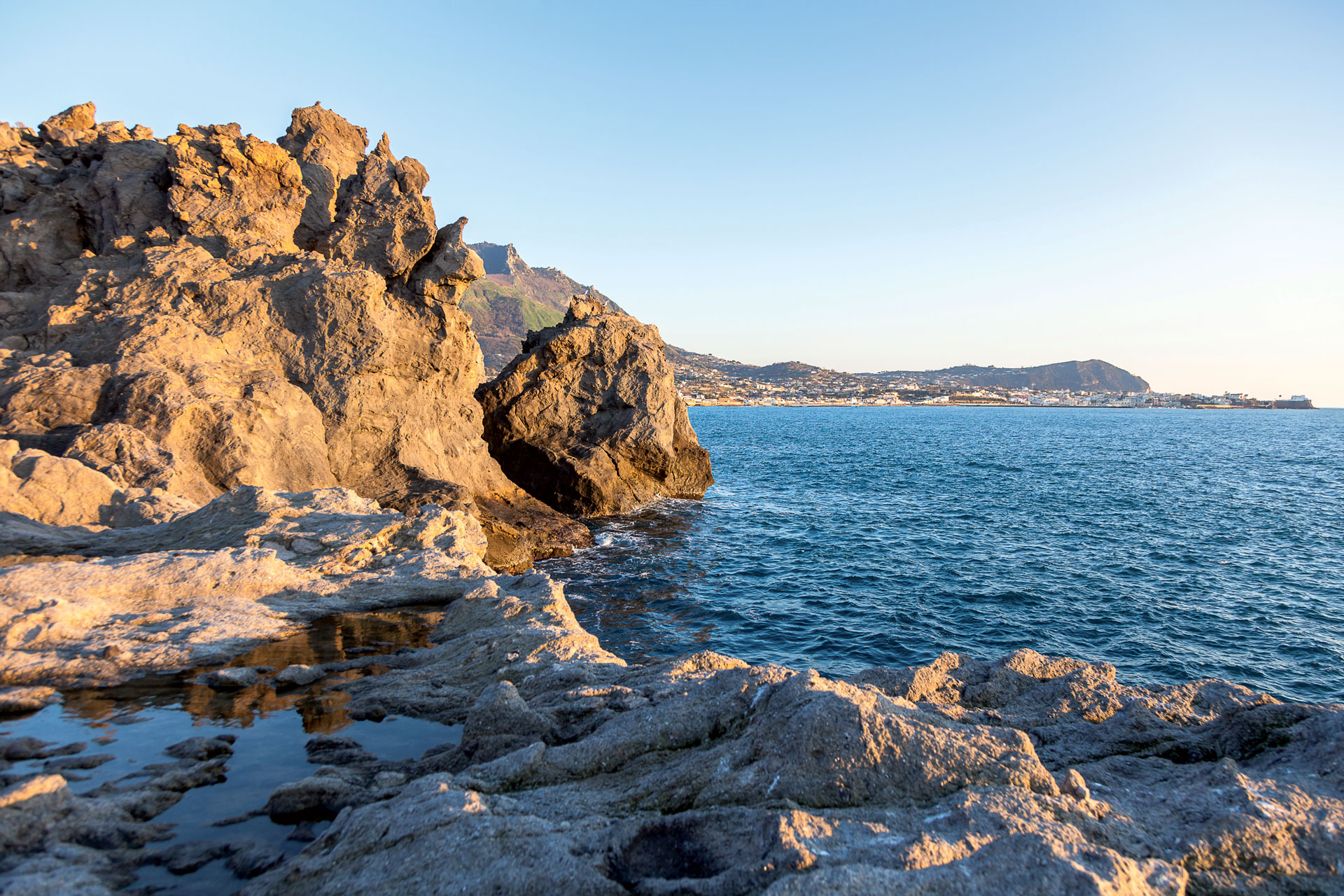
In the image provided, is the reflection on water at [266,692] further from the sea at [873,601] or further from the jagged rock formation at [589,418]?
the jagged rock formation at [589,418]

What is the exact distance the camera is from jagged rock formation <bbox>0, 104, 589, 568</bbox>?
20.9 metres

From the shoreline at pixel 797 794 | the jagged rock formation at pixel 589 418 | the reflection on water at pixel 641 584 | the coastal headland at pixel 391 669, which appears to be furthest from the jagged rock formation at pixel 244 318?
the shoreline at pixel 797 794

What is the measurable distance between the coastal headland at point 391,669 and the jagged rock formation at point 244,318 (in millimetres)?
127

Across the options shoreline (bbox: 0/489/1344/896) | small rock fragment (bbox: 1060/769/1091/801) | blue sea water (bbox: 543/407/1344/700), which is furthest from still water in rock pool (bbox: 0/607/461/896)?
blue sea water (bbox: 543/407/1344/700)

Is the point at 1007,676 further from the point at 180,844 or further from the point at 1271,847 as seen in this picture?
the point at 180,844

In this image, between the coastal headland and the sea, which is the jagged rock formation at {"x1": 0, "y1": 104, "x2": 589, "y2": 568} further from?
the sea

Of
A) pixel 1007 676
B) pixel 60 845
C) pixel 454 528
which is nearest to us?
pixel 60 845

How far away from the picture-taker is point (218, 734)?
9.30m

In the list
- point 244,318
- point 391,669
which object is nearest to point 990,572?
point 391,669

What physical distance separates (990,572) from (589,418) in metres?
22.7

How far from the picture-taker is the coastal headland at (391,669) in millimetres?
5492

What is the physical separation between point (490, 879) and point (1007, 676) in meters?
8.31

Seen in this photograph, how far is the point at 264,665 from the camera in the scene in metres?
11.7

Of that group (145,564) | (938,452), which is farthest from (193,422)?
(938,452)
